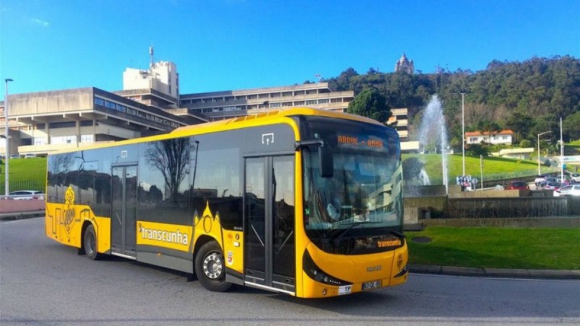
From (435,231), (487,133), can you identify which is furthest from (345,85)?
(435,231)

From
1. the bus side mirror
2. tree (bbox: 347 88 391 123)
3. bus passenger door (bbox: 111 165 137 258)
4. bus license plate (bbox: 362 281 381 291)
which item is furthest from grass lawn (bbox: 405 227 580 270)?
tree (bbox: 347 88 391 123)

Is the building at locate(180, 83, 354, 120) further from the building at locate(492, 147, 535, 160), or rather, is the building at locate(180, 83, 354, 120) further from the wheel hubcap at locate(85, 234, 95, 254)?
the wheel hubcap at locate(85, 234, 95, 254)

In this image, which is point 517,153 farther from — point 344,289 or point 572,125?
point 344,289

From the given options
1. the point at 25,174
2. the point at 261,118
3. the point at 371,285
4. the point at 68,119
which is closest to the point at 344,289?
the point at 371,285

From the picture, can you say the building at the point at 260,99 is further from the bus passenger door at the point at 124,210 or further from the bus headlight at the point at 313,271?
the bus headlight at the point at 313,271

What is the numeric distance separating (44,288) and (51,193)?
7056 millimetres

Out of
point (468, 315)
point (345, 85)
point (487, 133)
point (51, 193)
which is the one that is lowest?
point (468, 315)

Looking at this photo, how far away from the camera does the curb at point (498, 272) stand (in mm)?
10399

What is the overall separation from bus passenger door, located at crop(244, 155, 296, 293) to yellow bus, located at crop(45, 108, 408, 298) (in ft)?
0.05

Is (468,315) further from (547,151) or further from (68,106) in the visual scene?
(547,151)

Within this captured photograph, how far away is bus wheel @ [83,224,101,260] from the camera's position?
12.0 meters

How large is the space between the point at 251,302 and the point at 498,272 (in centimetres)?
628

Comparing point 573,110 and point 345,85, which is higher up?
point 345,85

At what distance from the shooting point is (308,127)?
699cm
